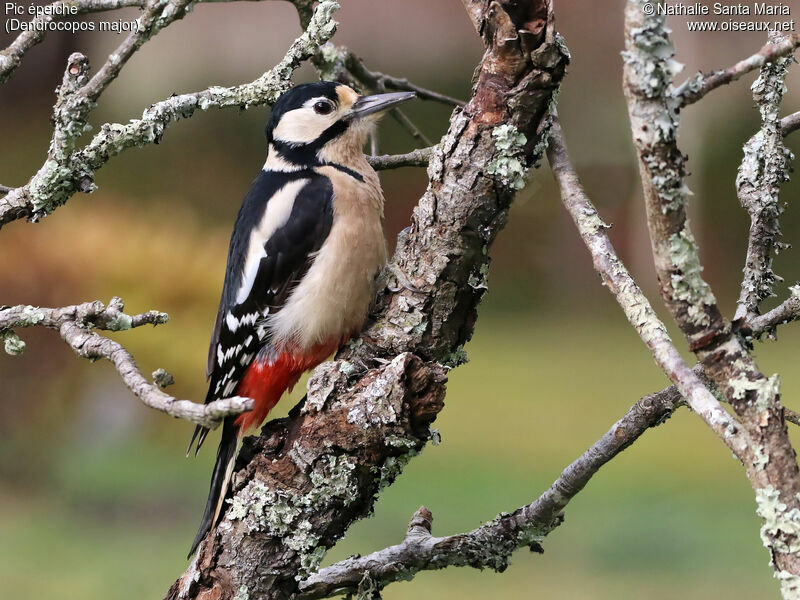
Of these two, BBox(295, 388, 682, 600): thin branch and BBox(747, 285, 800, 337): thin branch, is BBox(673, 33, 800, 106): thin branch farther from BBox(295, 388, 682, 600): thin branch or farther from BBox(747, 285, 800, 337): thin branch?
BBox(295, 388, 682, 600): thin branch

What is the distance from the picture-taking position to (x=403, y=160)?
1479mm

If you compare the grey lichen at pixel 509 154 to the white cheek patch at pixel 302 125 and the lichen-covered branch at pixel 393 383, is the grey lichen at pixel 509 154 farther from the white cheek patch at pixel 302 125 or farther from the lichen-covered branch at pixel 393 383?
the white cheek patch at pixel 302 125

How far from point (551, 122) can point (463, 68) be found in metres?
4.63

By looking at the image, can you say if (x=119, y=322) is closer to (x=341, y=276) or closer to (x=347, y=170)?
(x=341, y=276)

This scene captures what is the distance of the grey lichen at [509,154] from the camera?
1078 millimetres

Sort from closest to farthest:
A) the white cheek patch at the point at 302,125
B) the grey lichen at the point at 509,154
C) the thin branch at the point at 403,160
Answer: the grey lichen at the point at 509,154, the thin branch at the point at 403,160, the white cheek patch at the point at 302,125

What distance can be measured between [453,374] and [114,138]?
4.69 metres

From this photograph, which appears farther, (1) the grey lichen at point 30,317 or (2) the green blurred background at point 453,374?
(2) the green blurred background at point 453,374

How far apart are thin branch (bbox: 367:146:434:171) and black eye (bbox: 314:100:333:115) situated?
11cm

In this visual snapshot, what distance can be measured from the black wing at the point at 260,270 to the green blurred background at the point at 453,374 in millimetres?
2161

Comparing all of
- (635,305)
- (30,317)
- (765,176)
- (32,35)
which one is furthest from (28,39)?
(765,176)

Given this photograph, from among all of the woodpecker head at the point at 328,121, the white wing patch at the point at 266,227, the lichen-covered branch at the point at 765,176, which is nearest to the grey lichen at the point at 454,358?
the lichen-covered branch at the point at 765,176

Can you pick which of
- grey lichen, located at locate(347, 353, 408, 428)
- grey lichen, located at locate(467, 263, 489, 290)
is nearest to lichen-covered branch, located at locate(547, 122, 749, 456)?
grey lichen, located at locate(467, 263, 489, 290)

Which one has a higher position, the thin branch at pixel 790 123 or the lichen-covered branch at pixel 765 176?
the thin branch at pixel 790 123
